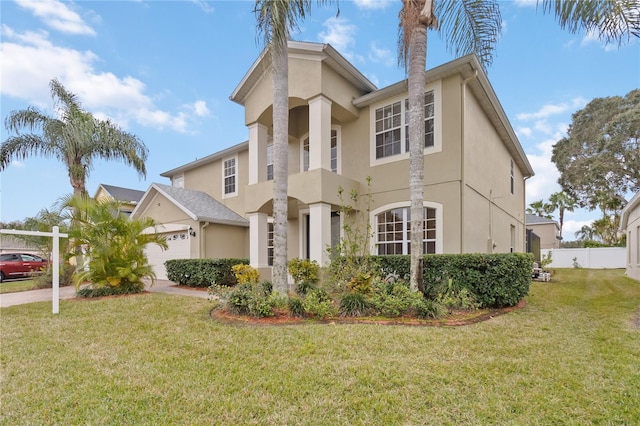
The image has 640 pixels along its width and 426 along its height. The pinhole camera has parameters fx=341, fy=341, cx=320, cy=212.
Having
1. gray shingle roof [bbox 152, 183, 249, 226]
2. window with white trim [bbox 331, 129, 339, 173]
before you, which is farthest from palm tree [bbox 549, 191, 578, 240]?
gray shingle roof [bbox 152, 183, 249, 226]

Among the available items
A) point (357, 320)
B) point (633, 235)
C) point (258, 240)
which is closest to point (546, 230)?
point (633, 235)

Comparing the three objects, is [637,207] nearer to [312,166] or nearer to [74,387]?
[312,166]

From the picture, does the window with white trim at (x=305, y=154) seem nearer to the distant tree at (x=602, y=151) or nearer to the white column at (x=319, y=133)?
the white column at (x=319, y=133)

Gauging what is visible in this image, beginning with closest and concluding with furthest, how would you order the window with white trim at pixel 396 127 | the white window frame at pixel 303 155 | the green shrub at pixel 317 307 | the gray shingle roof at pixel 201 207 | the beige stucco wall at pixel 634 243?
1. the green shrub at pixel 317 307
2. the window with white trim at pixel 396 127
3. the white window frame at pixel 303 155
4. the gray shingle roof at pixel 201 207
5. the beige stucco wall at pixel 634 243

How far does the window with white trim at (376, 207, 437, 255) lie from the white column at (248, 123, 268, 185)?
14.9 feet

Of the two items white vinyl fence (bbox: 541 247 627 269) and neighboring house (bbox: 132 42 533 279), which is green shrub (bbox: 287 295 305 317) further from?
white vinyl fence (bbox: 541 247 627 269)

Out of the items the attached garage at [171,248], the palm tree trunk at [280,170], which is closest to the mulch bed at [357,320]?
the palm tree trunk at [280,170]

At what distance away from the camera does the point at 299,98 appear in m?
11.5

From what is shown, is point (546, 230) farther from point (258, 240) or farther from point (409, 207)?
point (258, 240)

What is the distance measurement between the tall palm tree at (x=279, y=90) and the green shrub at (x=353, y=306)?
143 centimetres

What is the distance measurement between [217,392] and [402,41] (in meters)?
8.85

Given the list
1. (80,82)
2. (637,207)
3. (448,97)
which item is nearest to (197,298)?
(448,97)

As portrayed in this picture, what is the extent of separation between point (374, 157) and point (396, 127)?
1214 millimetres

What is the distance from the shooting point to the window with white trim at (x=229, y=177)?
1712 cm
